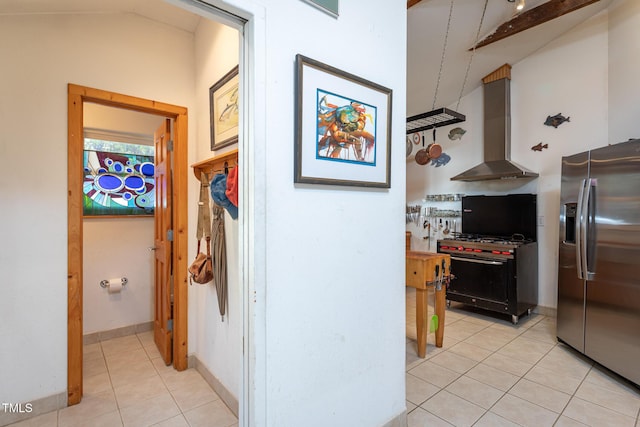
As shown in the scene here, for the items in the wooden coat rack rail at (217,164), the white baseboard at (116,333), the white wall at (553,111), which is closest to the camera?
the wooden coat rack rail at (217,164)

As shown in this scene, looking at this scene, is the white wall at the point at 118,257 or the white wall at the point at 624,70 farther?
the white wall at the point at 118,257

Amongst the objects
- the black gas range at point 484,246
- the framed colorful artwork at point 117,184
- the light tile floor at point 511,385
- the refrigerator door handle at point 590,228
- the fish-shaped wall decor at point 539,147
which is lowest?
the light tile floor at point 511,385

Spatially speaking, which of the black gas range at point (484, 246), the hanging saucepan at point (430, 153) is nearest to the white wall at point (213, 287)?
the hanging saucepan at point (430, 153)

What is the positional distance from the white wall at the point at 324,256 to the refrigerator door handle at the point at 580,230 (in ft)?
6.09

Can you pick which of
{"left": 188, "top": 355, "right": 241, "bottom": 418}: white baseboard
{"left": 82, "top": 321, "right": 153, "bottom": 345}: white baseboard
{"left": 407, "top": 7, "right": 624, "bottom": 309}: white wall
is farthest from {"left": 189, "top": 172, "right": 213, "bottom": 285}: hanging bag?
{"left": 407, "top": 7, "right": 624, "bottom": 309}: white wall

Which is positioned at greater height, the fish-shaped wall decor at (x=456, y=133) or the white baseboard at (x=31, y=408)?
the fish-shaped wall decor at (x=456, y=133)

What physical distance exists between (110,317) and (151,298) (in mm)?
402

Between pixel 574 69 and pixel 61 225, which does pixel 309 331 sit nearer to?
pixel 61 225

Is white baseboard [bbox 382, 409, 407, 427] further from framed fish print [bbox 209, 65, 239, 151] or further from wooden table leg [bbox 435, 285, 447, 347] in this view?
framed fish print [bbox 209, 65, 239, 151]

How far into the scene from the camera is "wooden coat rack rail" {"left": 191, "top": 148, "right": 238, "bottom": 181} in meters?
1.82

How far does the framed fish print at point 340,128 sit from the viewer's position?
127 cm

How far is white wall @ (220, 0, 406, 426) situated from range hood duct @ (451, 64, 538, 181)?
2692 millimetres

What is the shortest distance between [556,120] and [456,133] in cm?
120

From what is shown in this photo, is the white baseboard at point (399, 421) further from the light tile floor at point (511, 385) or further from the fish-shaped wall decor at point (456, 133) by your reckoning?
the fish-shaped wall decor at point (456, 133)
